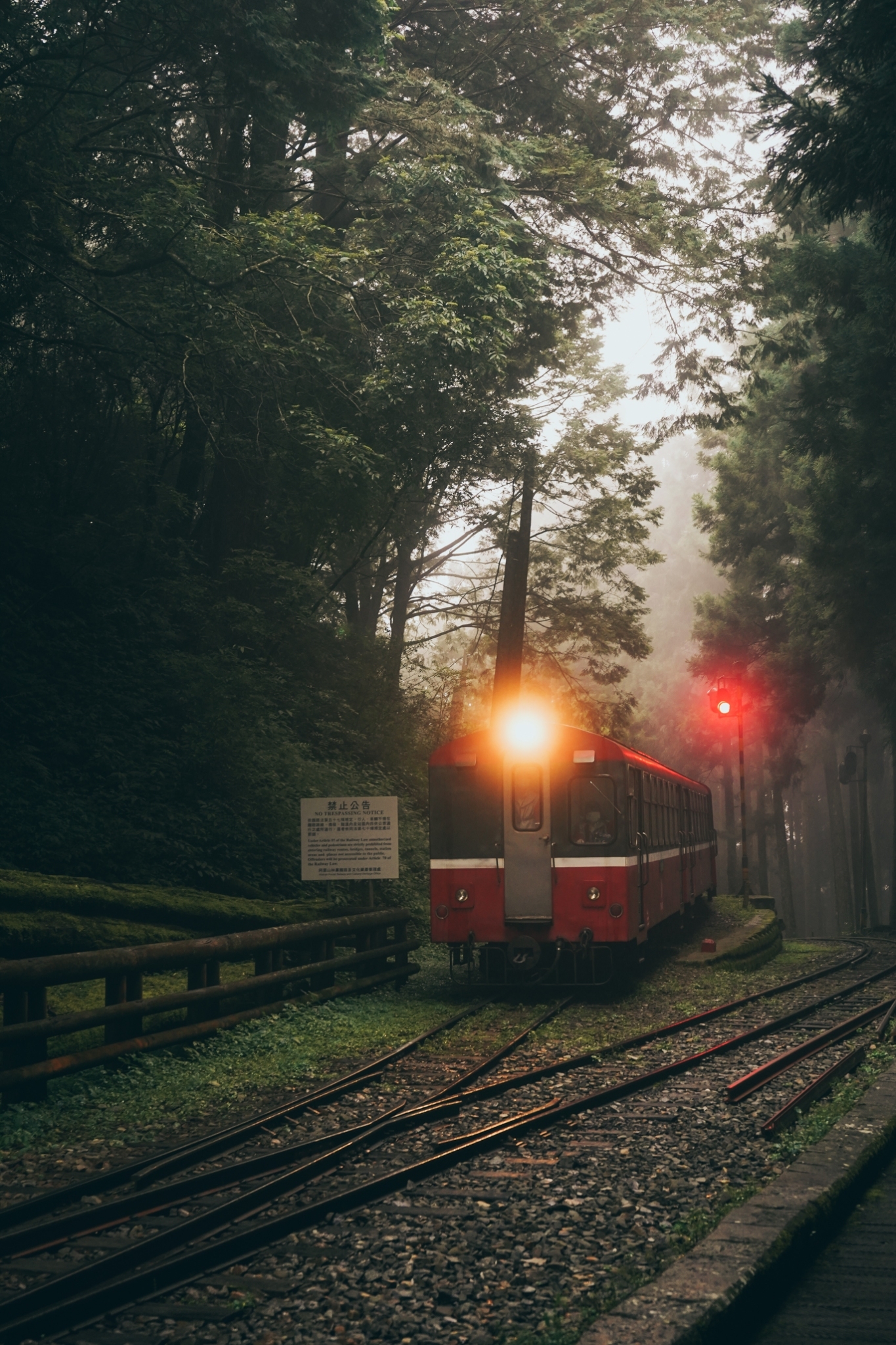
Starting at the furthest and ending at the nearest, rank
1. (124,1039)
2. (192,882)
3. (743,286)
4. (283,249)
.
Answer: (743,286) < (283,249) < (192,882) < (124,1039)

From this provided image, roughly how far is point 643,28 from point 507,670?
11.6 meters

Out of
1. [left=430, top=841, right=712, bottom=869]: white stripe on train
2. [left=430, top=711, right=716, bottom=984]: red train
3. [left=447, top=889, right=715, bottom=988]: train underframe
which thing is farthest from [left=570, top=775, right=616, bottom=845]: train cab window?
[left=447, top=889, right=715, bottom=988]: train underframe

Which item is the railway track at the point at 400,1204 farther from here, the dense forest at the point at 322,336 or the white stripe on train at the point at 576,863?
the dense forest at the point at 322,336

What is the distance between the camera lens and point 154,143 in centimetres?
1620

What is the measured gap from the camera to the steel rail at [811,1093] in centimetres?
644

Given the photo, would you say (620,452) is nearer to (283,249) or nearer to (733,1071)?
(283,249)

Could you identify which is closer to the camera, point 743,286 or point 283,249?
point 283,249

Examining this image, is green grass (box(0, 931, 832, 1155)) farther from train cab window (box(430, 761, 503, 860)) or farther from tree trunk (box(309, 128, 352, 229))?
tree trunk (box(309, 128, 352, 229))

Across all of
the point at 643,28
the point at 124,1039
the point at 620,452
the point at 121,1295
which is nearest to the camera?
the point at 121,1295

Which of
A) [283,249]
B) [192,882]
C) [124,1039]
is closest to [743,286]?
[283,249]

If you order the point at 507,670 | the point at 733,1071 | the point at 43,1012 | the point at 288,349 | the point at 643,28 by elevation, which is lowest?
the point at 733,1071

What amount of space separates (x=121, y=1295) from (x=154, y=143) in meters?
15.7

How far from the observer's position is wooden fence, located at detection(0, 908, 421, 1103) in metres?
6.96

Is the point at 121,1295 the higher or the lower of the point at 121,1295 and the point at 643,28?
the lower
